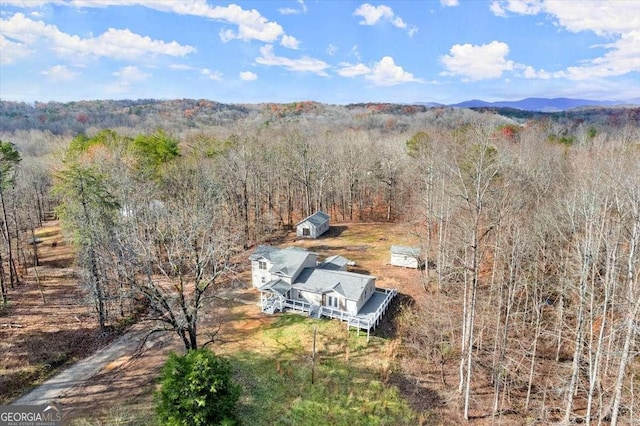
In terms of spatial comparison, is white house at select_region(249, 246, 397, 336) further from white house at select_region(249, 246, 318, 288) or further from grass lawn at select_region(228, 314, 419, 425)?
grass lawn at select_region(228, 314, 419, 425)

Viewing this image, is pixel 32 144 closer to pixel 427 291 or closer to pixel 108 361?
pixel 108 361

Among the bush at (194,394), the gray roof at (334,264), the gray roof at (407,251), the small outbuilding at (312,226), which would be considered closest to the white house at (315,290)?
the gray roof at (334,264)

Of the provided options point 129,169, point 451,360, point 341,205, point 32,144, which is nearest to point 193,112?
point 32,144

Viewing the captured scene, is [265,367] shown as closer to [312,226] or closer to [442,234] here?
[442,234]

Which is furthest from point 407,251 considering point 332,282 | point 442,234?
point 332,282

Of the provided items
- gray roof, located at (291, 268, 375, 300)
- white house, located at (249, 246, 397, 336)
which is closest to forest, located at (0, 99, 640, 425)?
white house, located at (249, 246, 397, 336)

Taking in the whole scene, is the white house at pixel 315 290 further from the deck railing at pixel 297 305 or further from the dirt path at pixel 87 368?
the dirt path at pixel 87 368
